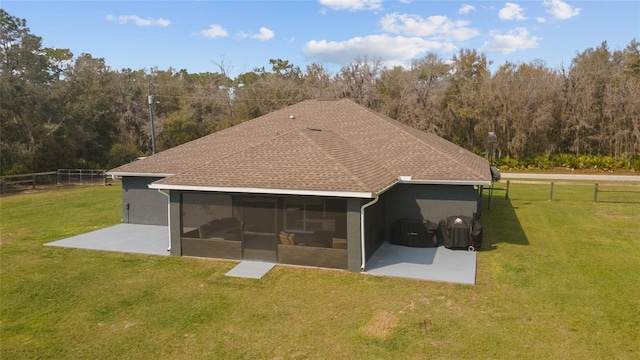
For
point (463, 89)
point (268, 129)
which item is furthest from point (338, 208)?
point (463, 89)

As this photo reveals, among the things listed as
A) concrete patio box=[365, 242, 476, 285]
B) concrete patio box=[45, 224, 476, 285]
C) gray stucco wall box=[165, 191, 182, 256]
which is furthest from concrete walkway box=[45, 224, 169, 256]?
concrete patio box=[365, 242, 476, 285]

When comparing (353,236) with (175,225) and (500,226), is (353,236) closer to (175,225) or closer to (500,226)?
(175,225)

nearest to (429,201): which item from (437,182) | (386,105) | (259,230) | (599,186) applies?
(437,182)

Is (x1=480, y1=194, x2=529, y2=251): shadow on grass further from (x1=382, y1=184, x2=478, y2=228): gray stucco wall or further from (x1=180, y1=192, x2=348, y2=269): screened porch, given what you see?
(x1=180, y1=192, x2=348, y2=269): screened porch

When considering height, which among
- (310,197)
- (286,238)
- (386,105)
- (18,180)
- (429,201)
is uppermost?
(386,105)

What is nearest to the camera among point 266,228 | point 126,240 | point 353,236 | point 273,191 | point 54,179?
point 353,236
